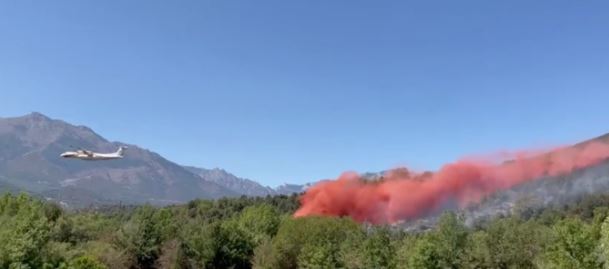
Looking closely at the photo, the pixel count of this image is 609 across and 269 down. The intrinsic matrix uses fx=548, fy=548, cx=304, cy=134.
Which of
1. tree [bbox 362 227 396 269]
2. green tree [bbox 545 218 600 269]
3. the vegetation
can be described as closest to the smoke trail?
the vegetation

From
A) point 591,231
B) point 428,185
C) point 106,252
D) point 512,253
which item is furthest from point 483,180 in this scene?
point 106,252

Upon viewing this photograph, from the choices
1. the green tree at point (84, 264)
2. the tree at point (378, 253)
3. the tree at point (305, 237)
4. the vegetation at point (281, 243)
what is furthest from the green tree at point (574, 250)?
the green tree at point (84, 264)

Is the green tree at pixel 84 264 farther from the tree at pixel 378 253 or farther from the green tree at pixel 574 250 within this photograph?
the green tree at pixel 574 250

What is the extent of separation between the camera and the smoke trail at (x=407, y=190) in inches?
5285

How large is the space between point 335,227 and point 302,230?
732 centimetres

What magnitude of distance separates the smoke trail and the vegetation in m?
9.12

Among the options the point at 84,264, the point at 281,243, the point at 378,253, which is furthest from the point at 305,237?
the point at 84,264

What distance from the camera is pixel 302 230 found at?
120 metres

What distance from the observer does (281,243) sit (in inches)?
4656

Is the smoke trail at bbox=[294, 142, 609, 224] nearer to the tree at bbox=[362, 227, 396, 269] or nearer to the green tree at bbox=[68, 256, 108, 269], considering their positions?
the tree at bbox=[362, 227, 396, 269]

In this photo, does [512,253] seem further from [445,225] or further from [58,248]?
[58,248]

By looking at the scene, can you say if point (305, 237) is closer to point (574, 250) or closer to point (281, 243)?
point (281, 243)

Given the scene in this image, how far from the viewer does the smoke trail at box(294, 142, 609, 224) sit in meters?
134

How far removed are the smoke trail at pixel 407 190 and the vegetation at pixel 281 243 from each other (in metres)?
9.12
